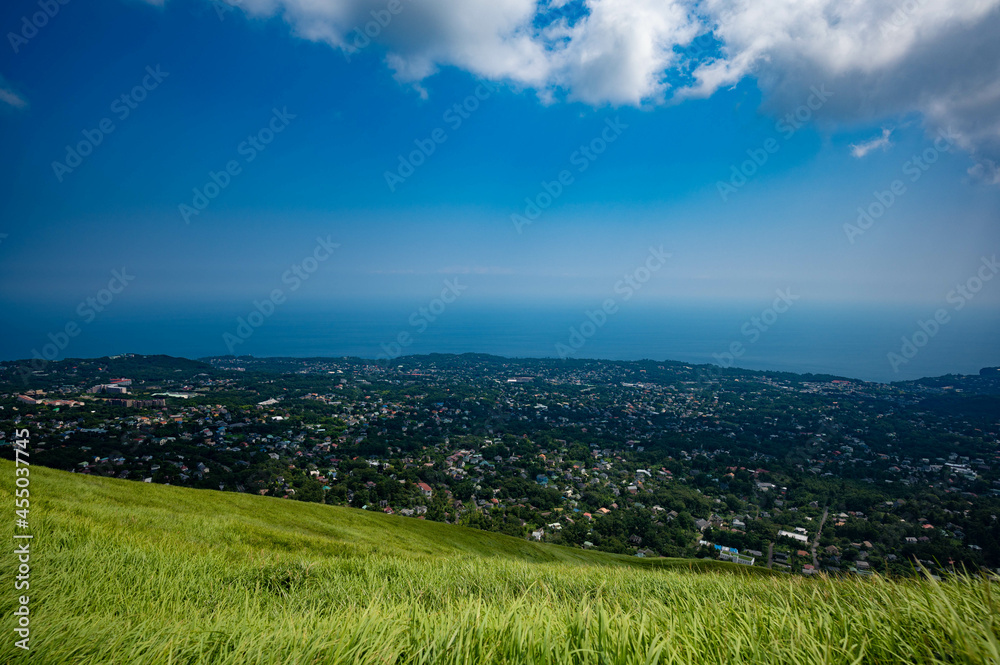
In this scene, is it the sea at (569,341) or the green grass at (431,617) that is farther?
the sea at (569,341)

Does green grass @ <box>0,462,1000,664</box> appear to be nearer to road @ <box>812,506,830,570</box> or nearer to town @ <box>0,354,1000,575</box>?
town @ <box>0,354,1000,575</box>

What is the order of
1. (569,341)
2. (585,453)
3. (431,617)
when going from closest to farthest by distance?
(431,617), (585,453), (569,341)

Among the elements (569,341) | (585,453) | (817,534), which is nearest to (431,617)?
(817,534)

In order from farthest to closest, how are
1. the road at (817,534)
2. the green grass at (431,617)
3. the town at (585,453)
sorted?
1. the town at (585,453)
2. the road at (817,534)
3. the green grass at (431,617)

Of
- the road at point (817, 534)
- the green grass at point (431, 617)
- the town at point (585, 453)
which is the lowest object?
the road at point (817, 534)

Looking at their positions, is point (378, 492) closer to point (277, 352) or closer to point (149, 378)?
point (149, 378)

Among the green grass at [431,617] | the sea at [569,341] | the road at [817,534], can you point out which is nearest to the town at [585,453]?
the road at [817,534]

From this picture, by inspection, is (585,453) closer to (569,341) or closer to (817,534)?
(817,534)

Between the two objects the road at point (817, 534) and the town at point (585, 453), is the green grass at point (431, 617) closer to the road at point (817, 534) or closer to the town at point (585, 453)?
the town at point (585, 453)


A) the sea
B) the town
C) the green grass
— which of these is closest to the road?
the town
